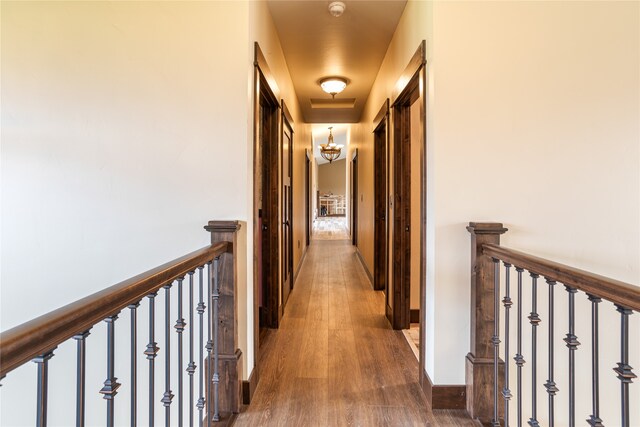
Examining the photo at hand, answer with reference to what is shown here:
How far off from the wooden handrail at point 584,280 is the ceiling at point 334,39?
1941 millimetres

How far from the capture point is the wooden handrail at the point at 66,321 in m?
0.61

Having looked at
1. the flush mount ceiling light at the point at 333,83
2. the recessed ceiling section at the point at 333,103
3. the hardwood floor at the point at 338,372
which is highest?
the recessed ceiling section at the point at 333,103

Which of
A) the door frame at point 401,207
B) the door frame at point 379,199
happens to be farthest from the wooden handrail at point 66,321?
the door frame at point 379,199

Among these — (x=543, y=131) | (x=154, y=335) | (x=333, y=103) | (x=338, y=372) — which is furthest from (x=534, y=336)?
(x=333, y=103)

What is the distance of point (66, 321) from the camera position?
729 mm

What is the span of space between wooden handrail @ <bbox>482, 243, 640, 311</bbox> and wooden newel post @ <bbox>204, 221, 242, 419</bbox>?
132 centimetres

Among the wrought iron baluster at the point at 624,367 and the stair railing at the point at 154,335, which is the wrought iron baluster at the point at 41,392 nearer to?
the stair railing at the point at 154,335

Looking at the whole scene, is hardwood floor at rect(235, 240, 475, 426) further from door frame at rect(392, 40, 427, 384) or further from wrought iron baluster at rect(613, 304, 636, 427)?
wrought iron baluster at rect(613, 304, 636, 427)

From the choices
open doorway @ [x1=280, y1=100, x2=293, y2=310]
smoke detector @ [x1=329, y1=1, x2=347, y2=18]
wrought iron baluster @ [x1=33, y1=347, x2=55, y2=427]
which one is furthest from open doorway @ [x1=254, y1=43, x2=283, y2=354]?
wrought iron baluster @ [x1=33, y1=347, x2=55, y2=427]

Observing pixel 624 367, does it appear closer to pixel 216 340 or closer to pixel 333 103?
pixel 216 340

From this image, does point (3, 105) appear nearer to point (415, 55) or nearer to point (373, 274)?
point (415, 55)

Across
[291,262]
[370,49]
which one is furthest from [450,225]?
[291,262]

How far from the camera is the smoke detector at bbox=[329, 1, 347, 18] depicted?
2.46 meters

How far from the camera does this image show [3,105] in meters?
2.03
